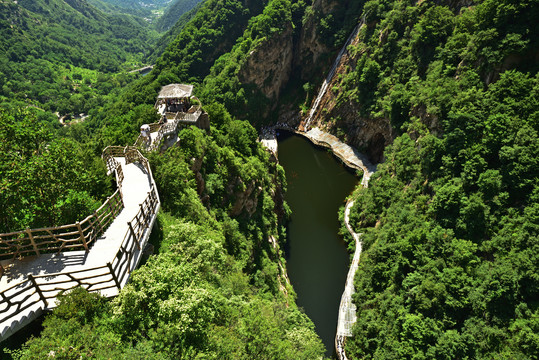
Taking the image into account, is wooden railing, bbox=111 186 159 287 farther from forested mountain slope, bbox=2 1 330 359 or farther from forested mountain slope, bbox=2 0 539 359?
forested mountain slope, bbox=2 0 539 359

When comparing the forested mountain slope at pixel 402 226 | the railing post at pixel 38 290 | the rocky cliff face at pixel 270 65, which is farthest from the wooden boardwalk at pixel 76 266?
the rocky cliff face at pixel 270 65

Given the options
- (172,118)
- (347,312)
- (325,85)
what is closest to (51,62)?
(325,85)

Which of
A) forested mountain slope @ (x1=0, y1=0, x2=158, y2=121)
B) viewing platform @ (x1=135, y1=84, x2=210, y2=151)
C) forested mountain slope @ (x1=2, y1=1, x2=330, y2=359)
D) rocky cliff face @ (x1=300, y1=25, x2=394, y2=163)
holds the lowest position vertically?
forested mountain slope @ (x1=0, y1=0, x2=158, y2=121)

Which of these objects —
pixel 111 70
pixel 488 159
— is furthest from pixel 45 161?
pixel 111 70

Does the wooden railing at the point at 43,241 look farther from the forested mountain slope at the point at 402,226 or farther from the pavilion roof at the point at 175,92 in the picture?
the pavilion roof at the point at 175,92

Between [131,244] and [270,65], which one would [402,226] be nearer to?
[131,244]

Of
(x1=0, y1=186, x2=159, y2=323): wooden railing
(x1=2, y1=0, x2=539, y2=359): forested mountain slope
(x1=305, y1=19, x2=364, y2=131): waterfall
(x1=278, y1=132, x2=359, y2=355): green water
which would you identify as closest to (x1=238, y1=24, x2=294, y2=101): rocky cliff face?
(x1=305, y1=19, x2=364, y2=131): waterfall
